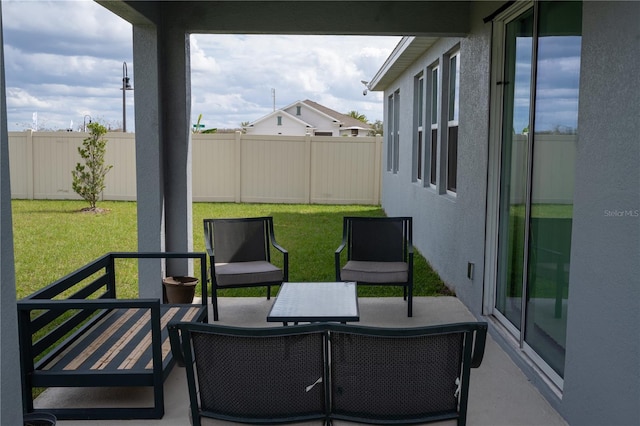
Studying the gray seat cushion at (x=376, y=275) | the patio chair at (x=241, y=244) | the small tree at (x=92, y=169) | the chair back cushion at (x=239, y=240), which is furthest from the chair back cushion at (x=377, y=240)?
the small tree at (x=92, y=169)

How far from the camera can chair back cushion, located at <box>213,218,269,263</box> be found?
244 inches

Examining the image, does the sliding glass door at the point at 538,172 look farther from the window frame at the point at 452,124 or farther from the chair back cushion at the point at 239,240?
the chair back cushion at the point at 239,240

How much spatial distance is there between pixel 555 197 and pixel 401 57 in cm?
608

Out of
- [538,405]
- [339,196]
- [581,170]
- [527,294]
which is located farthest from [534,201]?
[339,196]

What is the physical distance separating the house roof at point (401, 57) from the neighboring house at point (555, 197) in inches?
39.6

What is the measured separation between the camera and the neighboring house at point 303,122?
42750 mm

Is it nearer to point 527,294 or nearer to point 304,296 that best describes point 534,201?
point 527,294

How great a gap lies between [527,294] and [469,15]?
2.95 m

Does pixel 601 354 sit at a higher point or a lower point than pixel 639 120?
lower

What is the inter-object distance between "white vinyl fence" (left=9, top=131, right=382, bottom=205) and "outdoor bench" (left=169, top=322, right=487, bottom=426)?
43.6 ft

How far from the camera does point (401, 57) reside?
9.49m

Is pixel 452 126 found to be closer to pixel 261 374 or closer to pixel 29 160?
pixel 261 374

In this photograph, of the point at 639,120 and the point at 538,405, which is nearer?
the point at 639,120

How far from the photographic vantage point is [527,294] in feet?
14.2
